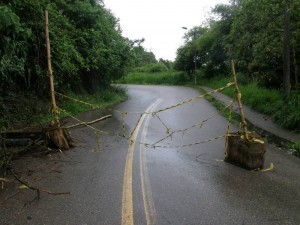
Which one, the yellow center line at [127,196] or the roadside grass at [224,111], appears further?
the roadside grass at [224,111]

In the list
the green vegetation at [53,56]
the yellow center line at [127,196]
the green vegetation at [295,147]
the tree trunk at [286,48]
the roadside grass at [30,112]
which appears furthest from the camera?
the tree trunk at [286,48]

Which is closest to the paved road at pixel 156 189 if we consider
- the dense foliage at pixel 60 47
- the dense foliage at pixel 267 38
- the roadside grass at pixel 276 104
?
the dense foliage at pixel 60 47

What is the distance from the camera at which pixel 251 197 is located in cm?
587

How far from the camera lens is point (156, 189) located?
606cm

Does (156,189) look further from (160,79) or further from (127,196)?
(160,79)

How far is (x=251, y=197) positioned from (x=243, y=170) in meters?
1.71

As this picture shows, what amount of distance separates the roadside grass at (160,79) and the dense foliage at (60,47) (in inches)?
971

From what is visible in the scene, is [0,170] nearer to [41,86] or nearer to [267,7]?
[41,86]

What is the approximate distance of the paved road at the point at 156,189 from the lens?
4.95 metres

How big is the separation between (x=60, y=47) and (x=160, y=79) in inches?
1559

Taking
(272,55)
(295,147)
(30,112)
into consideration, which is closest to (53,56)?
(30,112)

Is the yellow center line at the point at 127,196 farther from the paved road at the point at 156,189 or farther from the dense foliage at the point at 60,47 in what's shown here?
the dense foliage at the point at 60,47

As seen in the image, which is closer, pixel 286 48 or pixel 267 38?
pixel 286 48

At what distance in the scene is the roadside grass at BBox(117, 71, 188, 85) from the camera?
49.6 metres
